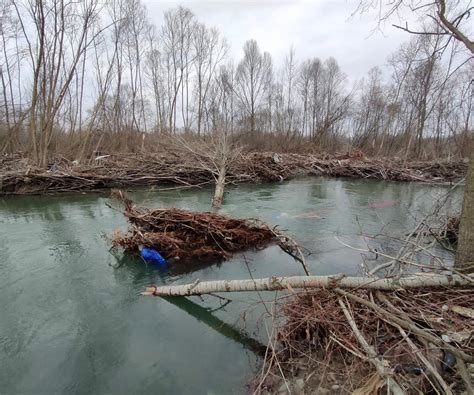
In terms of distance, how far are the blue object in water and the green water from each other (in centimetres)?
18

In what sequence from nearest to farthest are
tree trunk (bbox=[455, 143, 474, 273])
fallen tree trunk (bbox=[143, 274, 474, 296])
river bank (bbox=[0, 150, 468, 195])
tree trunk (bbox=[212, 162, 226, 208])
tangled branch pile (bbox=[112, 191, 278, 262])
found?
1. fallen tree trunk (bbox=[143, 274, 474, 296])
2. tree trunk (bbox=[455, 143, 474, 273])
3. tangled branch pile (bbox=[112, 191, 278, 262])
4. tree trunk (bbox=[212, 162, 226, 208])
5. river bank (bbox=[0, 150, 468, 195])

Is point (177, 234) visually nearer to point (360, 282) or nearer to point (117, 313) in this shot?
point (117, 313)

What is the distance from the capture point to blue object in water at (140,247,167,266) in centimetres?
558

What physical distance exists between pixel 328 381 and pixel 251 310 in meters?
1.59

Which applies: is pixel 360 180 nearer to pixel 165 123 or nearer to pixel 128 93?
pixel 165 123

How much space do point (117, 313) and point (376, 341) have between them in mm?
3167

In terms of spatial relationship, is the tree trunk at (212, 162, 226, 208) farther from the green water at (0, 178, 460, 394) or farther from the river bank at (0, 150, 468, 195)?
the river bank at (0, 150, 468, 195)

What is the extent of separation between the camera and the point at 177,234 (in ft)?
19.3

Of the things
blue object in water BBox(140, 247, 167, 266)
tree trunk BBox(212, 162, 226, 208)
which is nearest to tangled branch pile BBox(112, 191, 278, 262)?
blue object in water BBox(140, 247, 167, 266)

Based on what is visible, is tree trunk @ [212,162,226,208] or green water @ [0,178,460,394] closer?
green water @ [0,178,460,394]

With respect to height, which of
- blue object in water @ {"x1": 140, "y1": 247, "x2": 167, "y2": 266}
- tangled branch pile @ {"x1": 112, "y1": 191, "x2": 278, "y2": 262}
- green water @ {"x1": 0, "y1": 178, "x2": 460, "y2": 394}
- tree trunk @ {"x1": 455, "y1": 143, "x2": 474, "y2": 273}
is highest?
tree trunk @ {"x1": 455, "y1": 143, "x2": 474, "y2": 273}

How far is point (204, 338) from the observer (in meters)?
3.69

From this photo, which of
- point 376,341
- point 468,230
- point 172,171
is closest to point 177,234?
point 376,341

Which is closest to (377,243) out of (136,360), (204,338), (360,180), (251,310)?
(251,310)
